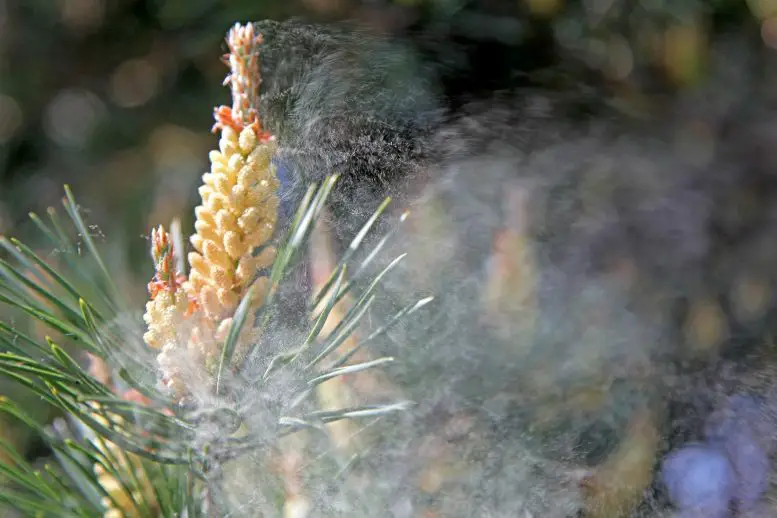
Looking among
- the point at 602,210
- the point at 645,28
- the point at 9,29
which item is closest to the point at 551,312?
the point at 602,210

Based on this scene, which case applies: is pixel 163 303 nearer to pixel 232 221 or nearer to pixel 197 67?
pixel 232 221

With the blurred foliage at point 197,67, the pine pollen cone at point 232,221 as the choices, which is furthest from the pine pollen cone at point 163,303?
the blurred foliage at point 197,67

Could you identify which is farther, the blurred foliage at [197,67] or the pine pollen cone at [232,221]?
the blurred foliage at [197,67]

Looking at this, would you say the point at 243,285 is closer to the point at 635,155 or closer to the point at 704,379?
the point at 704,379

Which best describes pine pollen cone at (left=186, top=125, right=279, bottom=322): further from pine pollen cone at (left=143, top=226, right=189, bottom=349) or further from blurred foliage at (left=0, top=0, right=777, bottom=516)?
blurred foliage at (left=0, top=0, right=777, bottom=516)

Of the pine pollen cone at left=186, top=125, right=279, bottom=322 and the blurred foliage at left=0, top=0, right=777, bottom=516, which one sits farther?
the blurred foliage at left=0, top=0, right=777, bottom=516

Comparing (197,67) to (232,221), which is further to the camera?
(197,67)

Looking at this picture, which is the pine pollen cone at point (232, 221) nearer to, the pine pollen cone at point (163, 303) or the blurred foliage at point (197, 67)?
the pine pollen cone at point (163, 303)

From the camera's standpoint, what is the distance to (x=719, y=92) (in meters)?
0.93

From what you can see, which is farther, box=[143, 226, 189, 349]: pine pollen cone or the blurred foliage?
the blurred foliage

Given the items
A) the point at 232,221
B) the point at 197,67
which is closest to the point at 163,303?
the point at 232,221

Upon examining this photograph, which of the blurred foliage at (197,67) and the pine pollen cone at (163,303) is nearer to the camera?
the pine pollen cone at (163,303)

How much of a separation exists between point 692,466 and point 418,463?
0.46ft

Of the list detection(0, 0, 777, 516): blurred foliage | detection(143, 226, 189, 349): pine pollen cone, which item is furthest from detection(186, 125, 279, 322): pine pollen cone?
detection(0, 0, 777, 516): blurred foliage
